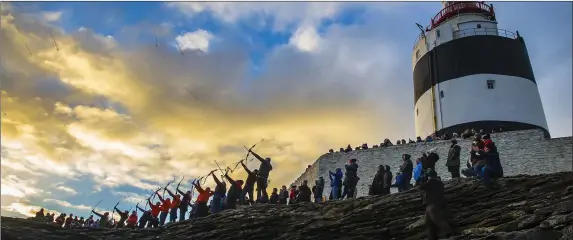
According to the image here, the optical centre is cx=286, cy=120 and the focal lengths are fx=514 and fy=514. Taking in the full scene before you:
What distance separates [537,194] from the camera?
12.8 meters

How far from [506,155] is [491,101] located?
5713 mm

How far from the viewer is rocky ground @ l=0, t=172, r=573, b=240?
11.3 metres

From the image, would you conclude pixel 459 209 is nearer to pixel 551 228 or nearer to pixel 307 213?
pixel 551 228

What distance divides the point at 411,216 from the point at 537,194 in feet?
10.4

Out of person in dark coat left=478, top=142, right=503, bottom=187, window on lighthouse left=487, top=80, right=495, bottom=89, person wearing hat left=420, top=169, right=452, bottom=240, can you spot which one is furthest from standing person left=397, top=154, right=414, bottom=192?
window on lighthouse left=487, top=80, right=495, bottom=89

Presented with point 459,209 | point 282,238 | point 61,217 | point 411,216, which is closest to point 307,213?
point 282,238

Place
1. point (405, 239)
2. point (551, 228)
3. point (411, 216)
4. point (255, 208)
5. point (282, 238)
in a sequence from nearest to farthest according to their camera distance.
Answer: point (551, 228), point (405, 239), point (411, 216), point (282, 238), point (255, 208)

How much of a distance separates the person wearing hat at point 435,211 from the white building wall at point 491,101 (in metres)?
18.1

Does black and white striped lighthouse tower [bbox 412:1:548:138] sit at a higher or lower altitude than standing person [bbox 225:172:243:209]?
higher

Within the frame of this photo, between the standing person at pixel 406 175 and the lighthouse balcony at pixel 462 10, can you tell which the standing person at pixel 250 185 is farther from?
the lighthouse balcony at pixel 462 10

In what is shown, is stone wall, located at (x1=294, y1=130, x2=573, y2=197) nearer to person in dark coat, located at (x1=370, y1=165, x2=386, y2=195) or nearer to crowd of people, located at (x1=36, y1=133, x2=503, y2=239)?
crowd of people, located at (x1=36, y1=133, x2=503, y2=239)

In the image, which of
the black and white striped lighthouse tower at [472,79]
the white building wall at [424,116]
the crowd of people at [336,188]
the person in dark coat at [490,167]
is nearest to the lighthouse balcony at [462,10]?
the black and white striped lighthouse tower at [472,79]

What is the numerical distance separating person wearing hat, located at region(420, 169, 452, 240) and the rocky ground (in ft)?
1.37

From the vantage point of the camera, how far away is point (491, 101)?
28969mm
